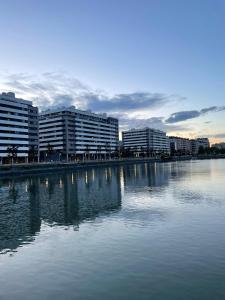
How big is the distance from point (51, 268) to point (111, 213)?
2248cm

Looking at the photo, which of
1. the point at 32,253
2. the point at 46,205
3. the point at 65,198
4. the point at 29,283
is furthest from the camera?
the point at 65,198

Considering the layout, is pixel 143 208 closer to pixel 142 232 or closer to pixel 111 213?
pixel 111 213

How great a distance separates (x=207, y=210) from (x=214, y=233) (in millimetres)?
12819

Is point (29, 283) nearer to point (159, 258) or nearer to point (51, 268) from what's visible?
point (51, 268)

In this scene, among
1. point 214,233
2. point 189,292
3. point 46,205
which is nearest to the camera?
point 189,292

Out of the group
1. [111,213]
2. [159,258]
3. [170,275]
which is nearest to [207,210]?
[111,213]

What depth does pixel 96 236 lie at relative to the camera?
113 feet

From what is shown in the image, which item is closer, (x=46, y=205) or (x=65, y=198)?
(x=46, y=205)

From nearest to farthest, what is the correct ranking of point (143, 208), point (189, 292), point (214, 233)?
point (189, 292) < point (214, 233) < point (143, 208)

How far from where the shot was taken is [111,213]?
155 feet

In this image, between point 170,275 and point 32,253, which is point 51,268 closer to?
point 32,253

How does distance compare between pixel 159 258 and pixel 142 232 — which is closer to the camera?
pixel 159 258

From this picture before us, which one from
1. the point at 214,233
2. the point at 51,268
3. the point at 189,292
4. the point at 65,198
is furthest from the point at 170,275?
the point at 65,198

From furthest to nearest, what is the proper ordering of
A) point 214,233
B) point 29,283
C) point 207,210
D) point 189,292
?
point 207,210 → point 214,233 → point 29,283 → point 189,292
